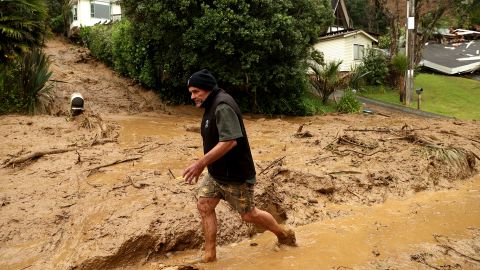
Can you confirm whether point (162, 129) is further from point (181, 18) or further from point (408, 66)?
point (408, 66)

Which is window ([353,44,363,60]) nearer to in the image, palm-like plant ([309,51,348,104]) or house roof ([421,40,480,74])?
house roof ([421,40,480,74])

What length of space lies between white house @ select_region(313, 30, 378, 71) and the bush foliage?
1031cm

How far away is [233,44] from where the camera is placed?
42.8 ft

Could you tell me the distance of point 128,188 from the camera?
570 cm

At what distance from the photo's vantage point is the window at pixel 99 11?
33.2m

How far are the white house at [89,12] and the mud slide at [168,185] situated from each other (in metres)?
24.5

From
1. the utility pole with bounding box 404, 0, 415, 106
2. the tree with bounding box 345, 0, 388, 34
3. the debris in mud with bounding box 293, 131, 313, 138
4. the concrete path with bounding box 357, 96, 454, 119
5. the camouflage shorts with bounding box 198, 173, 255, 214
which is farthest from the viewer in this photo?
the tree with bounding box 345, 0, 388, 34

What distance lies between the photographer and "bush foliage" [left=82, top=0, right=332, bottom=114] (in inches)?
495

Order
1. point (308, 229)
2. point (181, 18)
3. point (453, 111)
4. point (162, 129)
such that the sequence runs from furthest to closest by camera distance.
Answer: point (453, 111)
point (181, 18)
point (162, 129)
point (308, 229)

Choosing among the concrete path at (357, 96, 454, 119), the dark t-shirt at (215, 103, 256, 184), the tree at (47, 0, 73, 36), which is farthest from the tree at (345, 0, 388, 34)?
the dark t-shirt at (215, 103, 256, 184)

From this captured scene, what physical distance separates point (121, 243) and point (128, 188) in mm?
1425

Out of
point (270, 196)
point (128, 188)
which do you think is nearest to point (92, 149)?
point (128, 188)

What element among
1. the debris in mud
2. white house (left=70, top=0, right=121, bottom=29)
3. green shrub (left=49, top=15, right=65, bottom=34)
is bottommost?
the debris in mud

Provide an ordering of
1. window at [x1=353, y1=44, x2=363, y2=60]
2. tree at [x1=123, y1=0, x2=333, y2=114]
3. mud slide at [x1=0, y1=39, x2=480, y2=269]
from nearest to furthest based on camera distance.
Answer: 1. mud slide at [x1=0, y1=39, x2=480, y2=269]
2. tree at [x1=123, y1=0, x2=333, y2=114]
3. window at [x1=353, y1=44, x2=363, y2=60]
